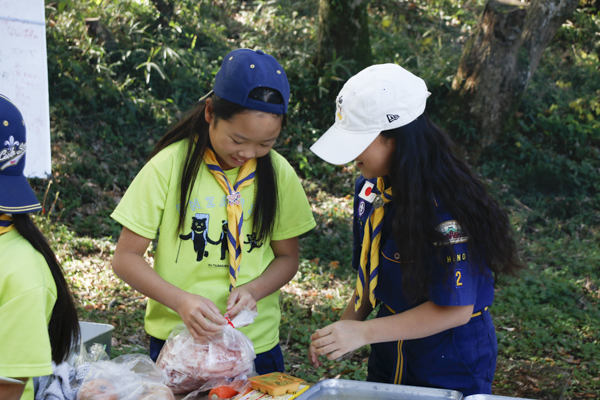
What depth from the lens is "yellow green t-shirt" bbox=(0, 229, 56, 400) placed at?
4.48ft

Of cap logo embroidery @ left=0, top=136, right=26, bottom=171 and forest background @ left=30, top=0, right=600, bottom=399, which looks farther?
forest background @ left=30, top=0, right=600, bottom=399

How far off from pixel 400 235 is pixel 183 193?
796mm

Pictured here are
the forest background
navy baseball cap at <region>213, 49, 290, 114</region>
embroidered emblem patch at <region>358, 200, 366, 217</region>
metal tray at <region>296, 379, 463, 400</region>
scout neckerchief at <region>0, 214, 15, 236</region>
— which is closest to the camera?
scout neckerchief at <region>0, 214, 15, 236</region>

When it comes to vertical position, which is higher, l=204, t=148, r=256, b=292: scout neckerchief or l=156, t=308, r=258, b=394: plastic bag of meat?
l=204, t=148, r=256, b=292: scout neckerchief

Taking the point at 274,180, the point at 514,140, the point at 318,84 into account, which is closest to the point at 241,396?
the point at 274,180

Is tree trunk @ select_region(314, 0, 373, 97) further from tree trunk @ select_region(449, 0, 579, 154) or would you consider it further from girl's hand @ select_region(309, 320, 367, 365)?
girl's hand @ select_region(309, 320, 367, 365)

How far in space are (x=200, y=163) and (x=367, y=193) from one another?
642 mm

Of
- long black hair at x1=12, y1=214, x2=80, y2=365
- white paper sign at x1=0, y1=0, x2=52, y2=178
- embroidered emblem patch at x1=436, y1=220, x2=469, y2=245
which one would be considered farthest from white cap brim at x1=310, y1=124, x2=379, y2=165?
white paper sign at x1=0, y1=0, x2=52, y2=178

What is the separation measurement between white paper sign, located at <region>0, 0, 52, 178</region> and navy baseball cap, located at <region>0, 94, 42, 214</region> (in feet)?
9.40

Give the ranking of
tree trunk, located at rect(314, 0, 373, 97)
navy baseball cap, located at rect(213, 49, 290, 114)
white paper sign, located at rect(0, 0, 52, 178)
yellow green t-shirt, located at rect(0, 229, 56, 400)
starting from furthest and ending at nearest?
tree trunk, located at rect(314, 0, 373, 97), white paper sign, located at rect(0, 0, 52, 178), navy baseball cap, located at rect(213, 49, 290, 114), yellow green t-shirt, located at rect(0, 229, 56, 400)

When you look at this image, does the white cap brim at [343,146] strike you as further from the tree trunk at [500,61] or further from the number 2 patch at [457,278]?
the tree trunk at [500,61]

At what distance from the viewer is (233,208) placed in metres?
1.96

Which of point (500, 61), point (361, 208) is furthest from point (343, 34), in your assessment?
point (361, 208)

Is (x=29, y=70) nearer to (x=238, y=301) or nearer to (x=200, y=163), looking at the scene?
(x=200, y=163)
